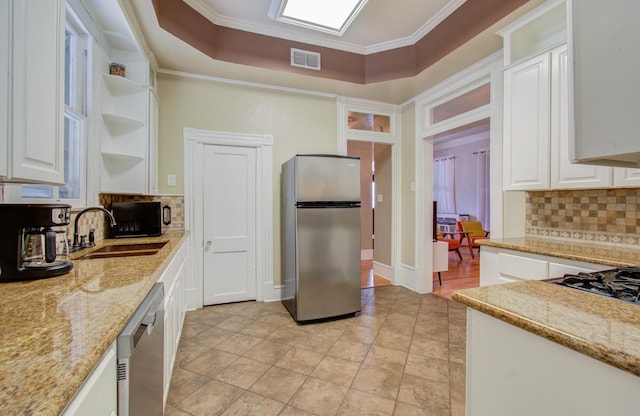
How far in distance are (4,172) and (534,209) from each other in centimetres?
322

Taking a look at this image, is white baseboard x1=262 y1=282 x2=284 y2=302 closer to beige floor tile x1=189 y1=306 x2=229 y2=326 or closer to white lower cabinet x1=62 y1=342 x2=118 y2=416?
beige floor tile x1=189 y1=306 x2=229 y2=326

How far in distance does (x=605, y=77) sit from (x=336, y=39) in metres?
2.88

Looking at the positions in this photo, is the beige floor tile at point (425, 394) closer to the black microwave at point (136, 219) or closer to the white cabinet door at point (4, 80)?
the white cabinet door at point (4, 80)

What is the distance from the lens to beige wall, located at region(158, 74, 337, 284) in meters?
2.97

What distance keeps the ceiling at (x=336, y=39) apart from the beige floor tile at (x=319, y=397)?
281 centimetres

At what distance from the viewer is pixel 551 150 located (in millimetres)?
2016

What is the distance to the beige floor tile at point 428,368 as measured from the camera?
190 centimetres

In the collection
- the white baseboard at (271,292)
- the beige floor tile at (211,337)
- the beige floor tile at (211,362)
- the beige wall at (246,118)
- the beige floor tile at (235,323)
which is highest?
the beige wall at (246,118)

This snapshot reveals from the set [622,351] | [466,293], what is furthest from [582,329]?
[466,293]

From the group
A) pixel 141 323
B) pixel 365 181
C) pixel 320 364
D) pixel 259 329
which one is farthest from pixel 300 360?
pixel 365 181

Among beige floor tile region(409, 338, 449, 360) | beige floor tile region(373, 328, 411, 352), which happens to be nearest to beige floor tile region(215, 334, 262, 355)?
beige floor tile region(373, 328, 411, 352)

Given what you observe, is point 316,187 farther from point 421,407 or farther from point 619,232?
point 619,232

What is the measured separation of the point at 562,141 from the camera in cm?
193

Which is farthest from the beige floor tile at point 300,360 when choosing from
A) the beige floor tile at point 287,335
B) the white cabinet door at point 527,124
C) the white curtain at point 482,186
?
the white curtain at point 482,186
